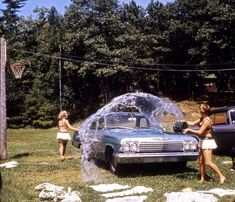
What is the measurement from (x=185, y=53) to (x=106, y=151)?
39.1 m

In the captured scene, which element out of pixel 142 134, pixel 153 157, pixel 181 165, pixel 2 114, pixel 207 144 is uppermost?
pixel 2 114

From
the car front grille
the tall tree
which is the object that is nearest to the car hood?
the car front grille

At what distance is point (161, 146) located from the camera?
10594 millimetres

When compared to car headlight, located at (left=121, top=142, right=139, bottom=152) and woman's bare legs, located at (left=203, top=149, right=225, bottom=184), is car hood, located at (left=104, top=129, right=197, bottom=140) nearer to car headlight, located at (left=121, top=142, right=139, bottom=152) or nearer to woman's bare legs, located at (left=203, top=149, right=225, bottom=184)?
car headlight, located at (left=121, top=142, right=139, bottom=152)

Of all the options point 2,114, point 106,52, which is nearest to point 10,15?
point 106,52

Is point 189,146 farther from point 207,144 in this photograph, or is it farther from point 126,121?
point 126,121

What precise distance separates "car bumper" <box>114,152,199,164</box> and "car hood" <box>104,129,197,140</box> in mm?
381

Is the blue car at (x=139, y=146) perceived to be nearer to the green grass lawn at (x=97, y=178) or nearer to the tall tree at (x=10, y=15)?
the green grass lawn at (x=97, y=178)

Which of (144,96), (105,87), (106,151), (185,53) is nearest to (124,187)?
(106,151)

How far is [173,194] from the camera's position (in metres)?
8.12

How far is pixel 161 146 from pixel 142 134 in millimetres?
577

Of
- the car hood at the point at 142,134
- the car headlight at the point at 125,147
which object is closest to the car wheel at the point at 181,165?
the car hood at the point at 142,134

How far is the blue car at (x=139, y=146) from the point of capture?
10430 millimetres

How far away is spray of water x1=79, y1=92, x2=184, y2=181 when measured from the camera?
39.2 ft
